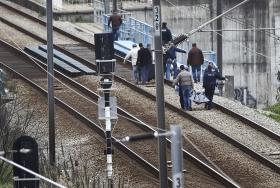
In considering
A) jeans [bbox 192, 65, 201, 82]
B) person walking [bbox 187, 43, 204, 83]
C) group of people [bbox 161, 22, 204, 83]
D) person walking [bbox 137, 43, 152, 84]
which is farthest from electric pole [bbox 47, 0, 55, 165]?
jeans [bbox 192, 65, 201, 82]

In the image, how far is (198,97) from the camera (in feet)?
104

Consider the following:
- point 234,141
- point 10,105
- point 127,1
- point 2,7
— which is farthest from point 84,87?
point 127,1

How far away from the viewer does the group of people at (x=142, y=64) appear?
110ft

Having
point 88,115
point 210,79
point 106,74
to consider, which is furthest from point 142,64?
point 106,74

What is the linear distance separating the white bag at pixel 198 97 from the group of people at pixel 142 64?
2.18 m

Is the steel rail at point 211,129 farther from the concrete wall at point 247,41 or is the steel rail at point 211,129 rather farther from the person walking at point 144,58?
the concrete wall at point 247,41

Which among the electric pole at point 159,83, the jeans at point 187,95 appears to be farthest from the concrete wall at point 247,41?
the electric pole at point 159,83

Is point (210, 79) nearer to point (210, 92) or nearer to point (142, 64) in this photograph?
point (210, 92)

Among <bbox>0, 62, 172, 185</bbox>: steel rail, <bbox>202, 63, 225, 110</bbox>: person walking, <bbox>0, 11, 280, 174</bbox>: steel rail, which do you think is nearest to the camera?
<bbox>0, 62, 172, 185</bbox>: steel rail

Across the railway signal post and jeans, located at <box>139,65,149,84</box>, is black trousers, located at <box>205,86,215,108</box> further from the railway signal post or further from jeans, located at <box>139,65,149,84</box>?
the railway signal post

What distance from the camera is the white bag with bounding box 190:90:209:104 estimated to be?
104 feet

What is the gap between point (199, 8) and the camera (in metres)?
47.9

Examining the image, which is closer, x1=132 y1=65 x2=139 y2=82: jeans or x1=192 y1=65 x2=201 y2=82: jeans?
x1=132 y1=65 x2=139 y2=82: jeans

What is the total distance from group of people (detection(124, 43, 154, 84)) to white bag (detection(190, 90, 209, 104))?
2177 millimetres
